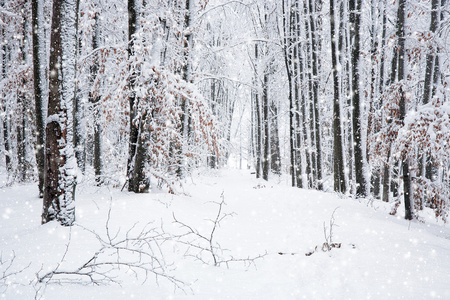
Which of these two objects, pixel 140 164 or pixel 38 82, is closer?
pixel 38 82

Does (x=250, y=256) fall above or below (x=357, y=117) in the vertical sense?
below

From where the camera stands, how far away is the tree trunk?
13.2 feet

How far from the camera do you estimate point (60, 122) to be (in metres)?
4.02

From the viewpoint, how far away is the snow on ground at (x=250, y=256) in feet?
8.45

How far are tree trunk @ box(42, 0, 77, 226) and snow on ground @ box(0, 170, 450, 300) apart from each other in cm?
36

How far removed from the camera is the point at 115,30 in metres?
9.93

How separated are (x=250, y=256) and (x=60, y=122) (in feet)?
11.3

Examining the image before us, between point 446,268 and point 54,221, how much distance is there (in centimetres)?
532

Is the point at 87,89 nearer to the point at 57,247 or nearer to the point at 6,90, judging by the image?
the point at 6,90

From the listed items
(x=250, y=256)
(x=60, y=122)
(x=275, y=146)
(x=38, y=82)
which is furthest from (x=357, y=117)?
(x=275, y=146)

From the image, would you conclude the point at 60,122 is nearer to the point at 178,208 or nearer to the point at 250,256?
the point at 178,208

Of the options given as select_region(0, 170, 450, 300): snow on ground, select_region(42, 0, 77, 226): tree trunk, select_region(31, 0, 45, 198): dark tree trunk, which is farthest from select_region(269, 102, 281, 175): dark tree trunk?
select_region(42, 0, 77, 226): tree trunk

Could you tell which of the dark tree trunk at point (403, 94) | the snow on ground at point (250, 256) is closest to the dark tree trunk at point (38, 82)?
the snow on ground at point (250, 256)

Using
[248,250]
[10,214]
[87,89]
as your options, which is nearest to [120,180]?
[10,214]
